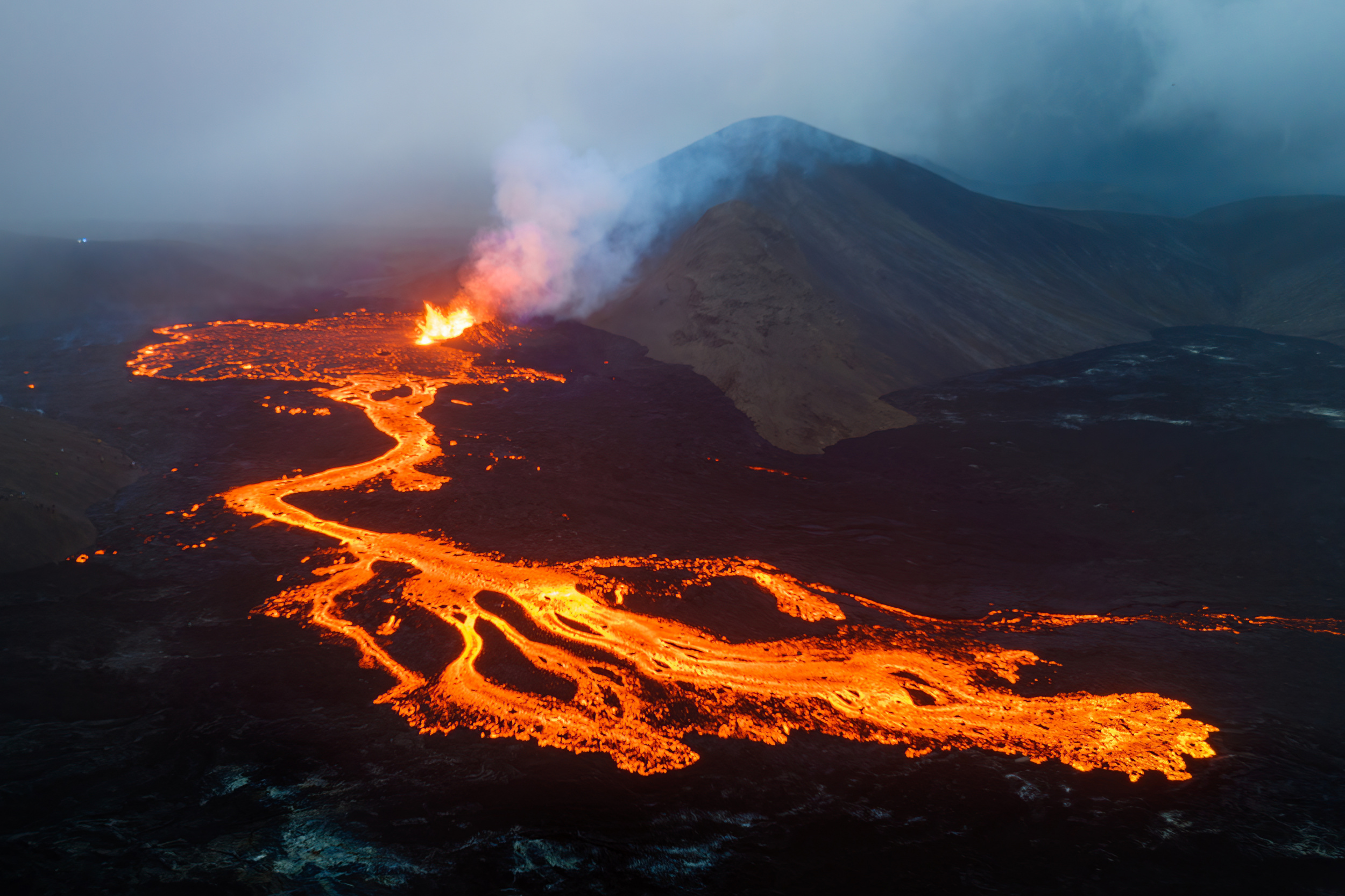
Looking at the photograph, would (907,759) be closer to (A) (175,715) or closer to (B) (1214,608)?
(B) (1214,608)

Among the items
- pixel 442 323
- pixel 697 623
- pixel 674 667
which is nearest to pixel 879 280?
pixel 442 323

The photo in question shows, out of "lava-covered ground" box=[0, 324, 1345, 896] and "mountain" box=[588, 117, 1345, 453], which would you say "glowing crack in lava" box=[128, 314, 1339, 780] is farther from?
"mountain" box=[588, 117, 1345, 453]

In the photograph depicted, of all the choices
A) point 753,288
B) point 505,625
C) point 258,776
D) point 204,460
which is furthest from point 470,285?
point 258,776

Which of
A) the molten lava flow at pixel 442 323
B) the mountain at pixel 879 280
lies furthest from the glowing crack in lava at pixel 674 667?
the molten lava flow at pixel 442 323

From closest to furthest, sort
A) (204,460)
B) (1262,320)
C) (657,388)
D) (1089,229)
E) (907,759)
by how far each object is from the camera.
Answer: (907,759) → (204,460) → (657,388) → (1262,320) → (1089,229)

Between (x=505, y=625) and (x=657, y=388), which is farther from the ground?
(x=657, y=388)

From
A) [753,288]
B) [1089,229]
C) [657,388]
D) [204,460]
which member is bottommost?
[204,460]

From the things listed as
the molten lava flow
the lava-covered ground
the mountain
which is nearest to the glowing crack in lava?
the lava-covered ground
